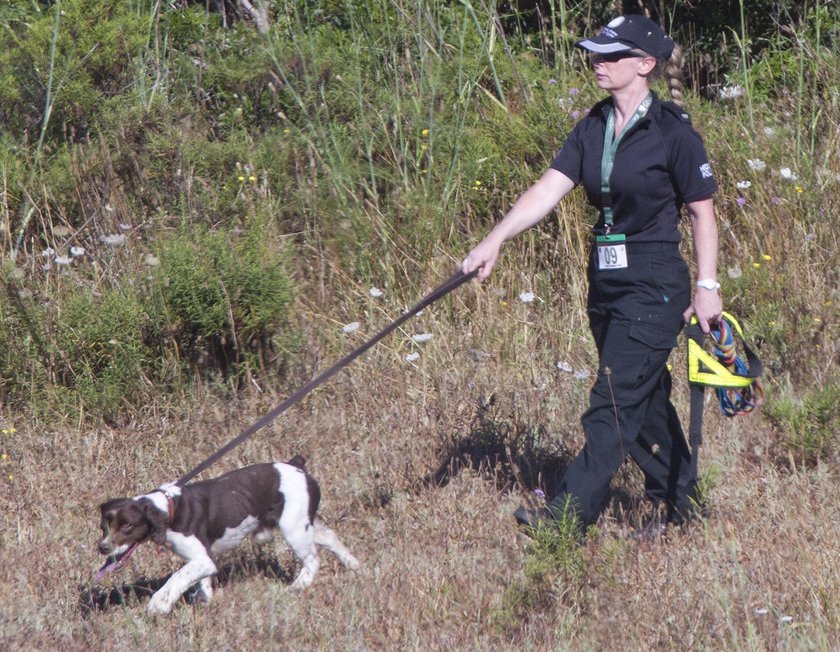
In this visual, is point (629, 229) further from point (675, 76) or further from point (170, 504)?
point (675, 76)

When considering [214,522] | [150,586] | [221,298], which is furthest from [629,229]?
[221,298]

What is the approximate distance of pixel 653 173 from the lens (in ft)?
13.6

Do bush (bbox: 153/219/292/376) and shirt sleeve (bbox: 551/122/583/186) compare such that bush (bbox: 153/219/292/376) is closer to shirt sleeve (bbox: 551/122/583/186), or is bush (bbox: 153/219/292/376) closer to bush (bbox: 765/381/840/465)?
shirt sleeve (bbox: 551/122/583/186)

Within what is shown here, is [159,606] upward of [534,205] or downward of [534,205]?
downward

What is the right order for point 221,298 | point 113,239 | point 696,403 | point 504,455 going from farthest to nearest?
point 113,239, point 221,298, point 504,455, point 696,403

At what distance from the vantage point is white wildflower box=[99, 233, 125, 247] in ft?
21.3

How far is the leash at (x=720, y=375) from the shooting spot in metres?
4.37

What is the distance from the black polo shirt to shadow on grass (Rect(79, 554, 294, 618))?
1.93 metres

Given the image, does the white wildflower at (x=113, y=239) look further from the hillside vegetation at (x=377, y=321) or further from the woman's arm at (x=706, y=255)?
the woman's arm at (x=706, y=255)

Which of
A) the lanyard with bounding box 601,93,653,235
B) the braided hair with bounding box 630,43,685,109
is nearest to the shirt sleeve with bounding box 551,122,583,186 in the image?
the lanyard with bounding box 601,93,653,235

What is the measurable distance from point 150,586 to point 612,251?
2.20m

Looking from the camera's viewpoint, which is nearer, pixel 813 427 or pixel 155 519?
pixel 155 519

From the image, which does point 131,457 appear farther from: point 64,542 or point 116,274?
point 116,274

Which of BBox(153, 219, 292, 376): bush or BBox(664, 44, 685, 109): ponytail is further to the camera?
BBox(664, 44, 685, 109): ponytail
